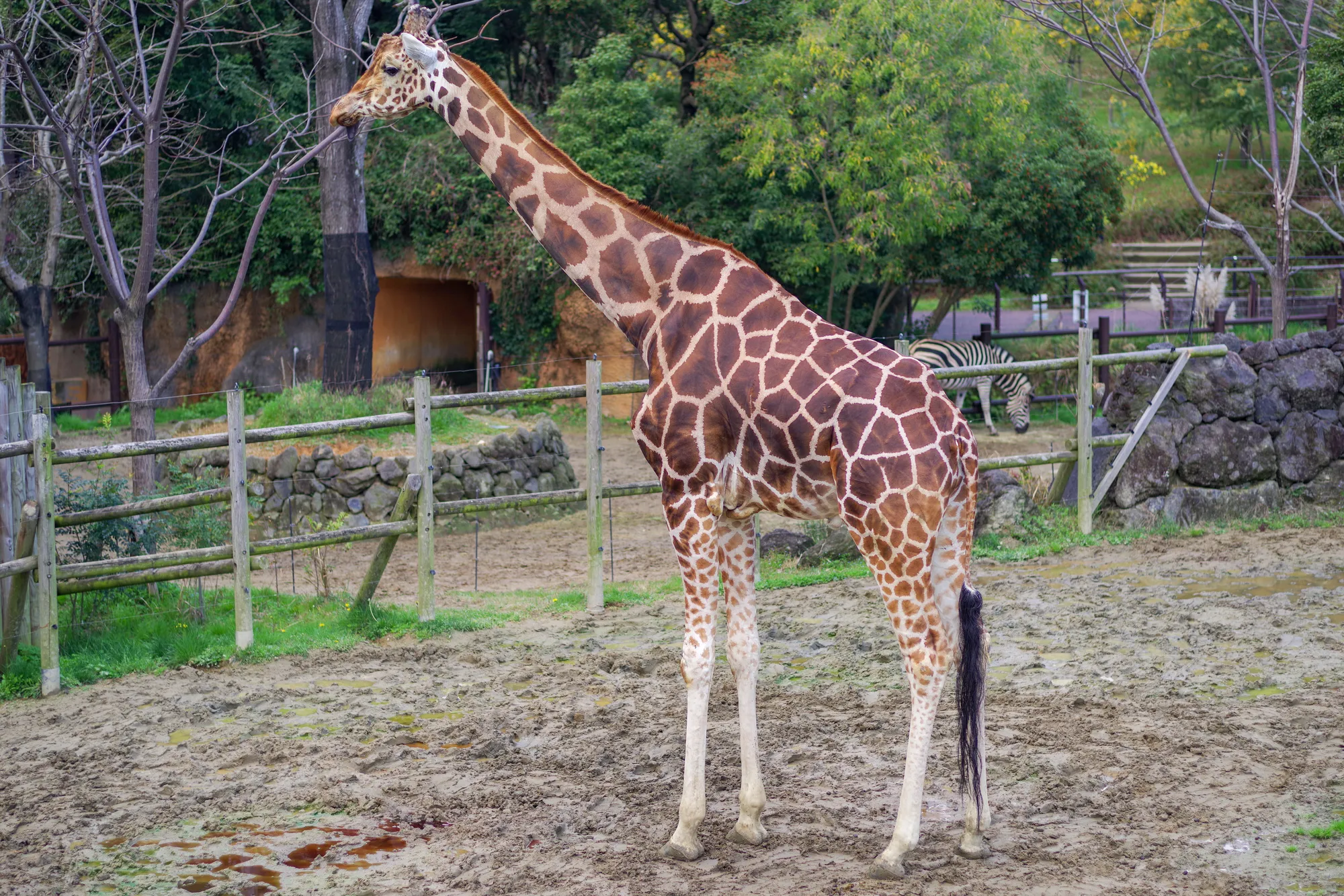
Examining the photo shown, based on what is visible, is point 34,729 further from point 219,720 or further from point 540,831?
point 540,831

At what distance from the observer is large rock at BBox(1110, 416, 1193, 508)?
952cm

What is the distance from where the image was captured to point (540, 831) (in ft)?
15.4

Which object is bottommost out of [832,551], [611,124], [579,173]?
[832,551]

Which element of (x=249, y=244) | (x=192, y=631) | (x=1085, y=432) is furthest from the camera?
(x=1085, y=432)

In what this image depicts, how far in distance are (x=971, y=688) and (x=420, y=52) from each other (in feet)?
11.1

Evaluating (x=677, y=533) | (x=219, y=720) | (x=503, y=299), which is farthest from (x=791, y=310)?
(x=503, y=299)

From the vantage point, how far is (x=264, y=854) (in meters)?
4.55

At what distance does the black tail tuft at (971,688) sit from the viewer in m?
4.32

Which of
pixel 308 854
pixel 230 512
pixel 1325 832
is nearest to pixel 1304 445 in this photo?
pixel 1325 832

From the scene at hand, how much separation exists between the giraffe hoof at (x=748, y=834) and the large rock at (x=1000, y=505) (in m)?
5.10

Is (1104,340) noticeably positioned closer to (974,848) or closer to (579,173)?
(579,173)

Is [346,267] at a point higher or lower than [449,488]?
higher

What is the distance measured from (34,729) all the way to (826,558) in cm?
520

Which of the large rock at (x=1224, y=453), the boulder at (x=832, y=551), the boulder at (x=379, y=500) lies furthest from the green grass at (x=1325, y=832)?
the boulder at (x=379, y=500)
